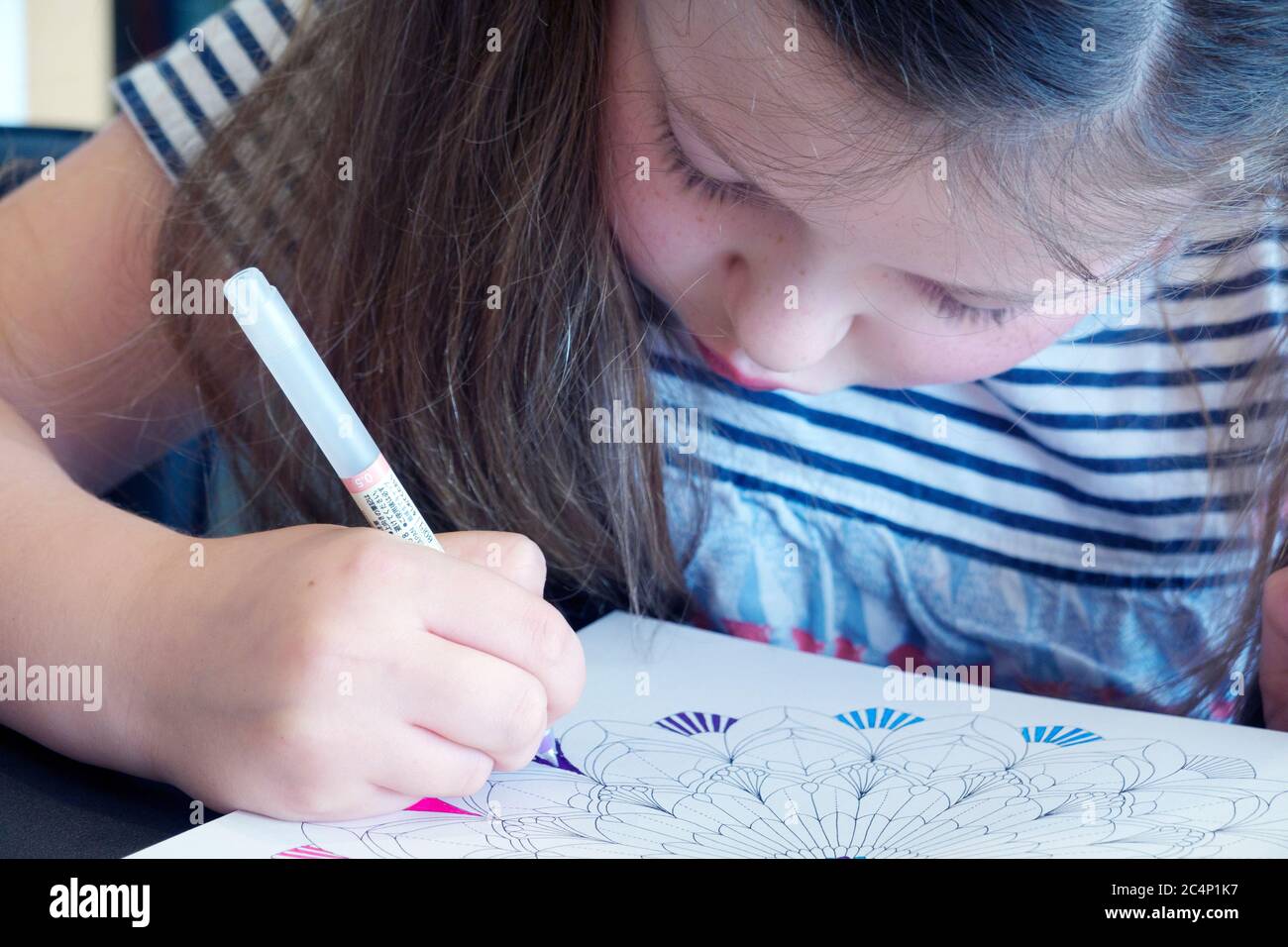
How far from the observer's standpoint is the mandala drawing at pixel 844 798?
380mm

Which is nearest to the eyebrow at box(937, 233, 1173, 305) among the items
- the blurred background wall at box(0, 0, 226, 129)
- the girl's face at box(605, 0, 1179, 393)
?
the girl's face at box(605, 0, 1179, 393)

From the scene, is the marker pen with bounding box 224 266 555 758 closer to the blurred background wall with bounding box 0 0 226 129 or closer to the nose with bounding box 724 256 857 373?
the nose with bounding box 724 256 857 373

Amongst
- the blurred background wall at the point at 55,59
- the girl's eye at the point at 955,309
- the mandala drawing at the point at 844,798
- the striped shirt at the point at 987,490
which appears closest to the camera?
the mandala drawing at the point at 844,798

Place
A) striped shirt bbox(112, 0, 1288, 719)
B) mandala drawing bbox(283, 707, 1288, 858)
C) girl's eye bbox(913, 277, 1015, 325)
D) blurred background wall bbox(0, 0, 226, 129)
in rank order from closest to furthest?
1. mandala drawing bbox(283, 707, 1288, 858)
2. girl's eye bbox(913, 277, 1015, 325)
3. striped shirt bbox(112, 0, 1288, 719)
4. blurred background wall bbox(0, 0, 226, 129)

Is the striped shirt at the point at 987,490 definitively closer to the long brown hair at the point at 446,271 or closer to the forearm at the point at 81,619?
the long brown hair at the point at 446,271

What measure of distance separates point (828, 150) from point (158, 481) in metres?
0.49

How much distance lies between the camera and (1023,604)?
703 millimetres

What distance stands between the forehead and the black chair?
1.37ft

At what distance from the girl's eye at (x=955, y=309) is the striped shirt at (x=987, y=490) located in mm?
164

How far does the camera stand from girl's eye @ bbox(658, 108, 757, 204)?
1.55ft

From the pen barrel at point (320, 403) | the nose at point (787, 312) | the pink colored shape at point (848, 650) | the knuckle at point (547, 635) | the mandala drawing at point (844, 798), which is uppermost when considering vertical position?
the nose at point (787, 312)

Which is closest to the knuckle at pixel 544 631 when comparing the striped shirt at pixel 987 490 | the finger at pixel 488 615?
the finger at pixel 488 615

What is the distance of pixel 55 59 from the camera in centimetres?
202
